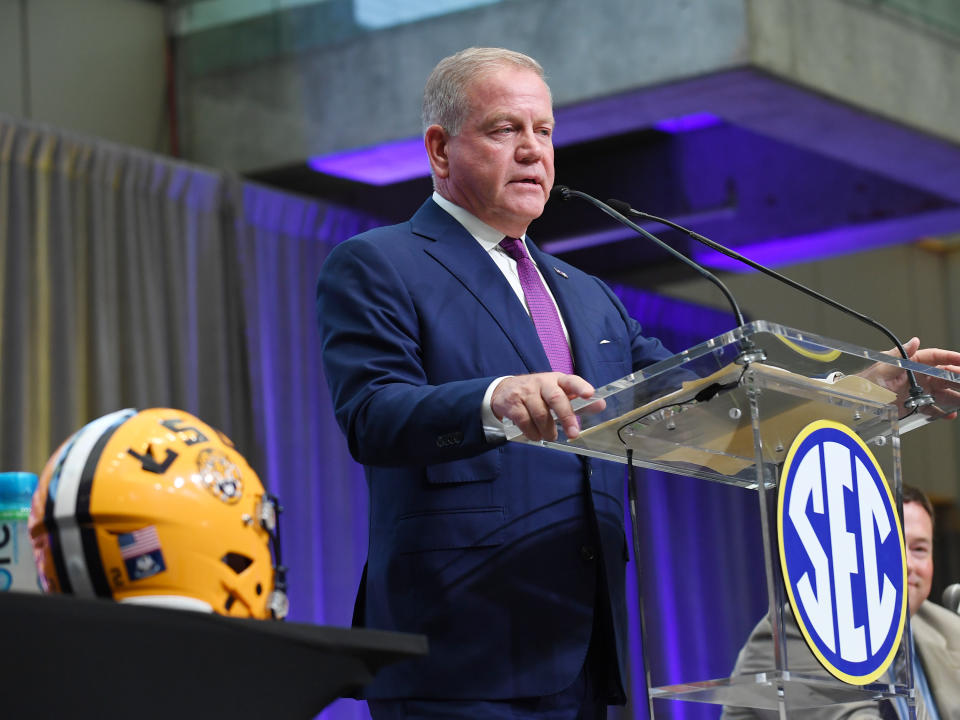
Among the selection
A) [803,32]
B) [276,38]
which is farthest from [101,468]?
[276,38]

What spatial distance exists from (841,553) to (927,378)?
12.3 inches

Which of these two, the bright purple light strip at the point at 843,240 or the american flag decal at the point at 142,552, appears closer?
the american flag decal at the point at 142,552

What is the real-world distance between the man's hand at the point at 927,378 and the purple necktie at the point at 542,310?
40 centimetres

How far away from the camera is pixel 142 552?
1.26m

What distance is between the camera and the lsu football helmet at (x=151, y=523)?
4.12ft

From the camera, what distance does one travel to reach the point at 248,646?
1197 mm

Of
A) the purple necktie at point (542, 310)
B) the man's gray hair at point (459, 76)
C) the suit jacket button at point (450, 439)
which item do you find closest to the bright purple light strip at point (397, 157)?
the man's gray hair at point (459, 76)

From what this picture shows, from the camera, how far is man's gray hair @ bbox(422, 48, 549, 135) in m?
2.12

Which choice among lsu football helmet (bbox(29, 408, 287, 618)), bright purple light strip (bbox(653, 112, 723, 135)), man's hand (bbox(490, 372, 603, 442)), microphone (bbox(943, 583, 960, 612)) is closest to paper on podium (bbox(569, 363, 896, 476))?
man's hand (bbox(490, 372, 603, 442))

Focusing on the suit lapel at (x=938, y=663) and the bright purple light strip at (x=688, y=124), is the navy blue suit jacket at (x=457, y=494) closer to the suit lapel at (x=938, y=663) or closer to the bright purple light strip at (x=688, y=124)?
the suit lapel at (x=938, y=663)

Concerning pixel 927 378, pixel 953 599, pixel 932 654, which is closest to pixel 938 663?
pixel 932 654

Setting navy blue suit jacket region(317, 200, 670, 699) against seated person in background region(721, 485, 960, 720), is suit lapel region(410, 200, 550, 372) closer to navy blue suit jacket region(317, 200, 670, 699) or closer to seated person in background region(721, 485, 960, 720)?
navy blue suit jacket region(317, 200, 670, 699)

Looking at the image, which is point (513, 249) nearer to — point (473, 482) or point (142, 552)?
point (473, 482)

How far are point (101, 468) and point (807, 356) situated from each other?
0.78m
